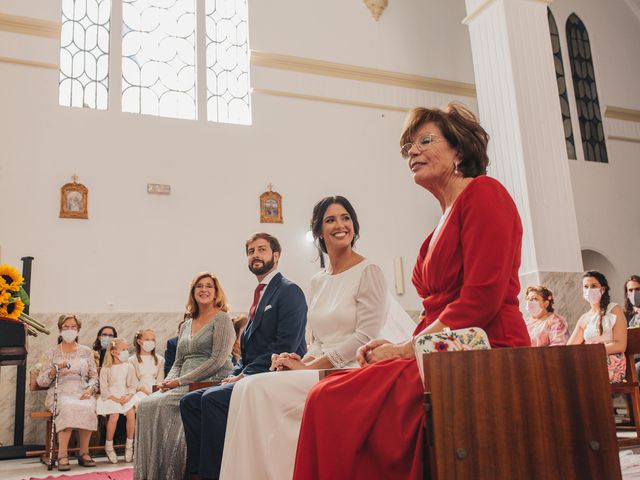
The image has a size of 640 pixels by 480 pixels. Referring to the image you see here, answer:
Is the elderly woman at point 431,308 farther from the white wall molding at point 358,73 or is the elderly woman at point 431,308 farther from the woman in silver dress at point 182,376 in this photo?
the white wall molding at point 358,73

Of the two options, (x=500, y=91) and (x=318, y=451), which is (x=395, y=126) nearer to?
(x=500, y=91)

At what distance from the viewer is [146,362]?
791cm

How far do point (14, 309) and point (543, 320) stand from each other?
19.7 ft

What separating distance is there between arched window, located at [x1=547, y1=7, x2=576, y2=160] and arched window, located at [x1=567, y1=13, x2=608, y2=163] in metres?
0.26

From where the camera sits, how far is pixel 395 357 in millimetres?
2223

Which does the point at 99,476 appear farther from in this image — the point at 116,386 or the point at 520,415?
the point at 520,415

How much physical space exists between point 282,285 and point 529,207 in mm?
5321

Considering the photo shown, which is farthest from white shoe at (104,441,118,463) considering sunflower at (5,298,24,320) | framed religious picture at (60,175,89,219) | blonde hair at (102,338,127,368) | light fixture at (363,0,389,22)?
light fixture at (363,0,389,22)

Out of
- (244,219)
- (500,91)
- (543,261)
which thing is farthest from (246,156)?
(543,261)

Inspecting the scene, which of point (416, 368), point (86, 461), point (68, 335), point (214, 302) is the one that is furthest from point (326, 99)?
point (416, 368)

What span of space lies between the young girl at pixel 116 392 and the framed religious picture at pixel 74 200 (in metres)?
1.91

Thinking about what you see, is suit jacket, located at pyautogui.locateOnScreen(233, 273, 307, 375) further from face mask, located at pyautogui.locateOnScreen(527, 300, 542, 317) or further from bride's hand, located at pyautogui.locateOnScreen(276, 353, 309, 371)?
face mask, located at pyautogui.locateOnScreen(527, 300, 542, 317)

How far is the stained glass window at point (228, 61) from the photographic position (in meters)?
10.1

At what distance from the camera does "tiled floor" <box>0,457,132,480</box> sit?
5.94 m
